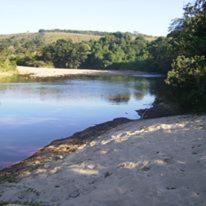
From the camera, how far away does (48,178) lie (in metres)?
15.8

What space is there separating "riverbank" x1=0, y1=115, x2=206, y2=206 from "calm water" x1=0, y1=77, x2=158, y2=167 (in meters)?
4.49

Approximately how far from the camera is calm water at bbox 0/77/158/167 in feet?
85.4

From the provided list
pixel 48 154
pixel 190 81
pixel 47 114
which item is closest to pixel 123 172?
pixel 48 154

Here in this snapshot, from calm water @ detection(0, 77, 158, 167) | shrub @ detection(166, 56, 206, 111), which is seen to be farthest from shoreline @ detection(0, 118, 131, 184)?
shrub @ detection(166, 56, 206, 111)

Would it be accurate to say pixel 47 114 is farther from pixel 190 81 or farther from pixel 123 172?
pixel 123 172

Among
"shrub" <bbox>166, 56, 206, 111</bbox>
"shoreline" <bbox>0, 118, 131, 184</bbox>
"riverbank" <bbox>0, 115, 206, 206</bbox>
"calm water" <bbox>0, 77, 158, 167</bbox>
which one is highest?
"shrub" <bbox>166, 56, 206, 111</bbox>

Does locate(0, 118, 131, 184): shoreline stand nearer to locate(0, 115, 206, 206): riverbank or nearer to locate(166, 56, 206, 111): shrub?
locate(0, 115, 206, 206): riverbank

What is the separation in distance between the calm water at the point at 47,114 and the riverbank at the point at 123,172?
A: 449 centimetres

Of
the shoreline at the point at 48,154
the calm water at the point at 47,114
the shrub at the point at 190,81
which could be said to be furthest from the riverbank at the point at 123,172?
the shrub at the point at 190,81

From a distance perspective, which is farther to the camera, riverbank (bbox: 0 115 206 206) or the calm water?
the calm water

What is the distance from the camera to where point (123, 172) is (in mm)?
14484

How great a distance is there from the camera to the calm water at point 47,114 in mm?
26019

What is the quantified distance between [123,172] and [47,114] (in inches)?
967

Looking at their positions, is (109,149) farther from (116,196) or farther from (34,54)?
(34,54)
